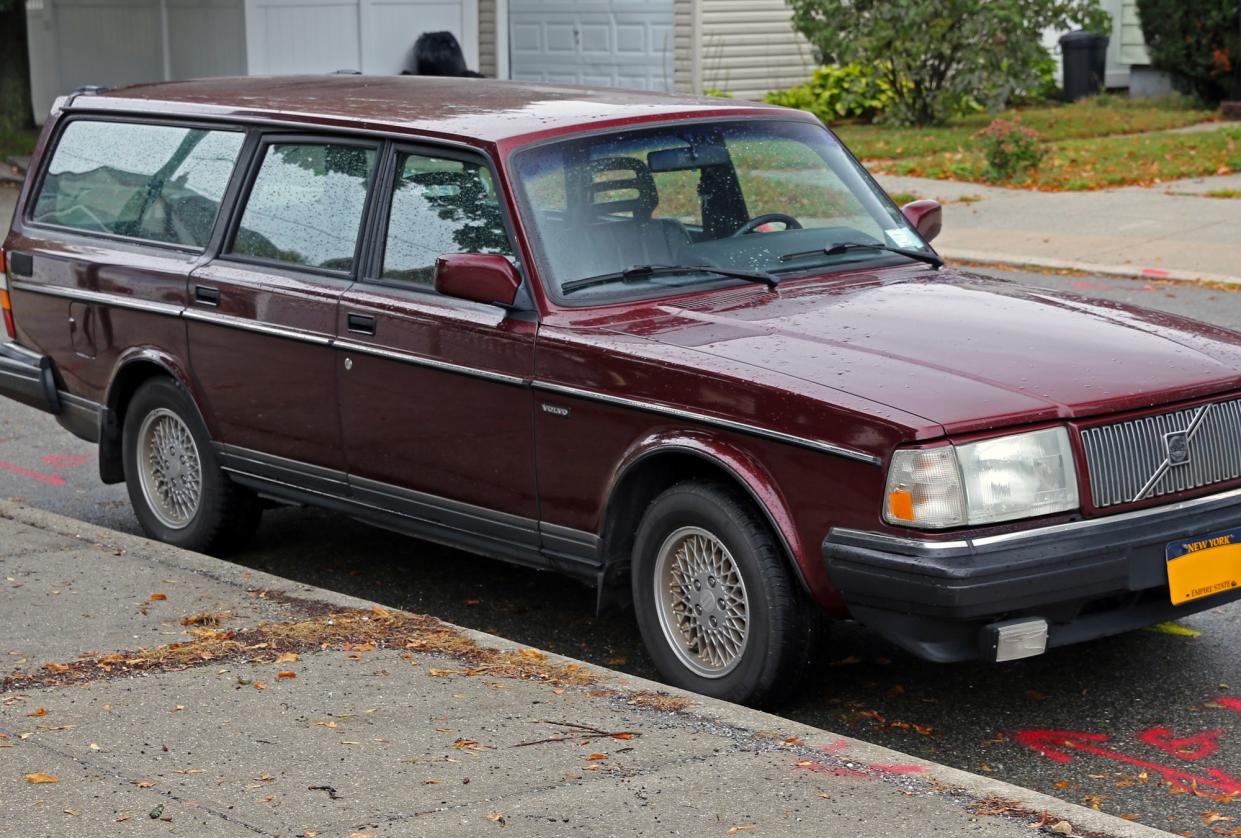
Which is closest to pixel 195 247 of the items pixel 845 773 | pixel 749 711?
pixel 749 711

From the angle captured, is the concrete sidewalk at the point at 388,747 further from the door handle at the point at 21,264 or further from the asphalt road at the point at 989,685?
the door handle at the point at 21,264

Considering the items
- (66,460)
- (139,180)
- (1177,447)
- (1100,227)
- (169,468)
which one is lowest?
(66,460)

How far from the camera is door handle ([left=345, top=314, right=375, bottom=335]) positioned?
629cm

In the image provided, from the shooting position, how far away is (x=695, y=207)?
6.25m

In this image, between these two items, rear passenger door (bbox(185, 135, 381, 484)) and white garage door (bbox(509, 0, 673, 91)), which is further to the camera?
white garage door (bbox(509, 0, 673, 91))

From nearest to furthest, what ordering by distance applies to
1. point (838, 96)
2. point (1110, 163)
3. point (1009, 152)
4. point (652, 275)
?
point (652, 275), point (1009, 152), point (1110, 163), point (838, 96)

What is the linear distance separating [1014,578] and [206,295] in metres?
3.44

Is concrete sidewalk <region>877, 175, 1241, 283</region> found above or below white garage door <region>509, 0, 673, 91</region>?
below

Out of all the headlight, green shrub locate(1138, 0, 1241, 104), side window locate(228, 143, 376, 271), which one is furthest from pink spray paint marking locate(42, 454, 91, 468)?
green shrub locate(1138, 0, 1241, 104)

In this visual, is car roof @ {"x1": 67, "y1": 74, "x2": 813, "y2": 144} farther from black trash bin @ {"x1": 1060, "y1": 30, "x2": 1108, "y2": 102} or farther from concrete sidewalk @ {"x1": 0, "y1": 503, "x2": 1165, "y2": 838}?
black trash bin @ {"x1": 1060, "y1": 30, "x2": 1108, "y2": 102}

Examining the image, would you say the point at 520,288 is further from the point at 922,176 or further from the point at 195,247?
the point at 922,176

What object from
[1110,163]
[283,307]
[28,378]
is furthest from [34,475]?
[1110,163]

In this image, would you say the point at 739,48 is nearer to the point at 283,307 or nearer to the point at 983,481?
the point at 283,307

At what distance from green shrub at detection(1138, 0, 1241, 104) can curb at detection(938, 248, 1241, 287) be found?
10658 millimetres
